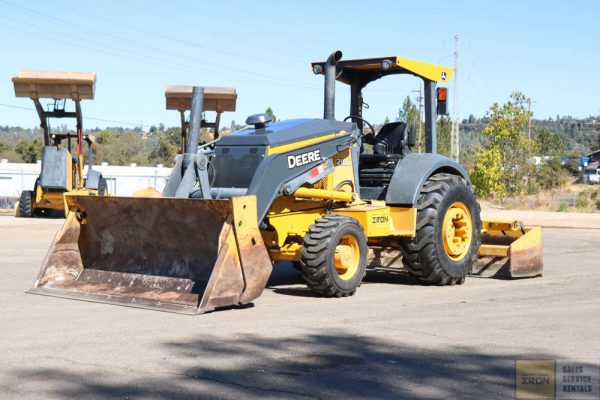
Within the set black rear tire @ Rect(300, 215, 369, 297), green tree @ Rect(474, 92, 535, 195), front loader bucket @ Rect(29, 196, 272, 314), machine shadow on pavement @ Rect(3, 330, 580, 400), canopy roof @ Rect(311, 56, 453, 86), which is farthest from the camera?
green tree @ Rect(474, 92, 535, 195)

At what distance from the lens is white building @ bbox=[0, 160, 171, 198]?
44.9 meters

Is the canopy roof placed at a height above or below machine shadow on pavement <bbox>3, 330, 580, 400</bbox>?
above

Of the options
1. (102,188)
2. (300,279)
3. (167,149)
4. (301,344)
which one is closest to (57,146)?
(102,188)

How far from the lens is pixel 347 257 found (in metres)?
9.27

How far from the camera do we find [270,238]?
379 inches

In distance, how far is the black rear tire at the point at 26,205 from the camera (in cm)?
2661

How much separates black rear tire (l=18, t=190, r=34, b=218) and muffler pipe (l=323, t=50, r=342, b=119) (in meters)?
18.3

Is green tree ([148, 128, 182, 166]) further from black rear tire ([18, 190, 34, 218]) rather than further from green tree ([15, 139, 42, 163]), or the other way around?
black rear tire ([18, 190, 34, 218])

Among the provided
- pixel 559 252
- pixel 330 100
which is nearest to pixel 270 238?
pixel 330 100

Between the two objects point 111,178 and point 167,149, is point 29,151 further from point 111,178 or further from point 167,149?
point 111,178

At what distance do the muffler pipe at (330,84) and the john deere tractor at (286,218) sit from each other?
2 cm

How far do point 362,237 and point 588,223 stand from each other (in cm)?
1804

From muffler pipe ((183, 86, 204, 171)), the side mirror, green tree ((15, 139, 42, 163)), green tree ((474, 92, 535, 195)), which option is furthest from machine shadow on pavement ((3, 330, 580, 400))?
green tree ((15, 139, 42, 163))

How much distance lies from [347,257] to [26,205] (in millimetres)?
19516
